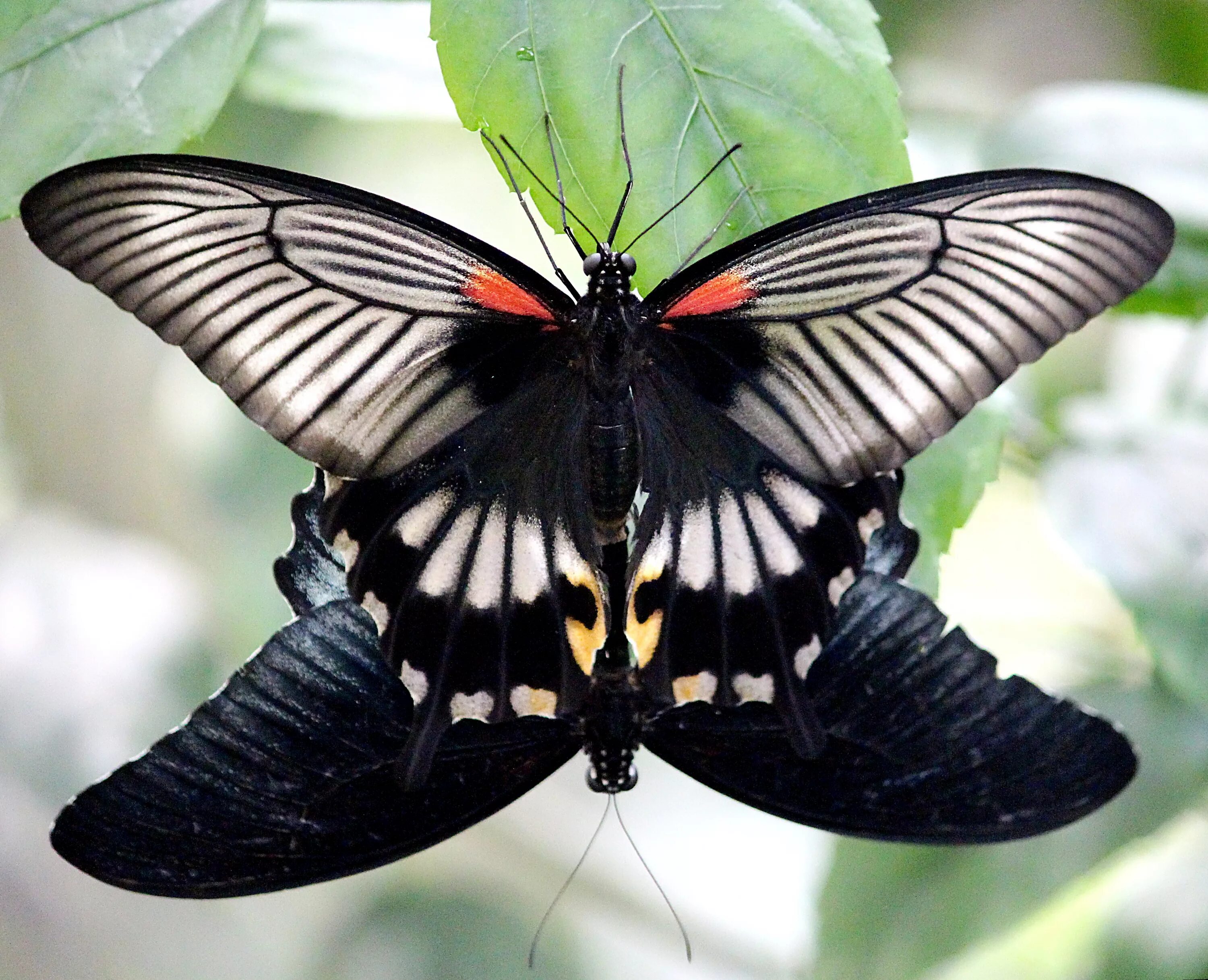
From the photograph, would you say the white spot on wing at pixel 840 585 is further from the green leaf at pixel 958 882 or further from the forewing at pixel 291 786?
the green leaf at pixel 958 882

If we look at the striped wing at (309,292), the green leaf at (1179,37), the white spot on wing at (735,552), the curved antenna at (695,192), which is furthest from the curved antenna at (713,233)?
the green leaf at (1179,37)

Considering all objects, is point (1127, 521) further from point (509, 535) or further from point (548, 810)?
point (548, 810)

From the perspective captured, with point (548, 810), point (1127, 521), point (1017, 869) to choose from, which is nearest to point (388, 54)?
point (1127, 521)

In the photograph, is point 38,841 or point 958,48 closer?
point 38,841

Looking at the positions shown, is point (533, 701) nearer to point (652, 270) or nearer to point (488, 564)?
point (488, 564)

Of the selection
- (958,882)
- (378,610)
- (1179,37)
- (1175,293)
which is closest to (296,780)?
(378,610)

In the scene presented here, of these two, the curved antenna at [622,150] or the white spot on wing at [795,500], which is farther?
the white spot on wing at [795,500]
